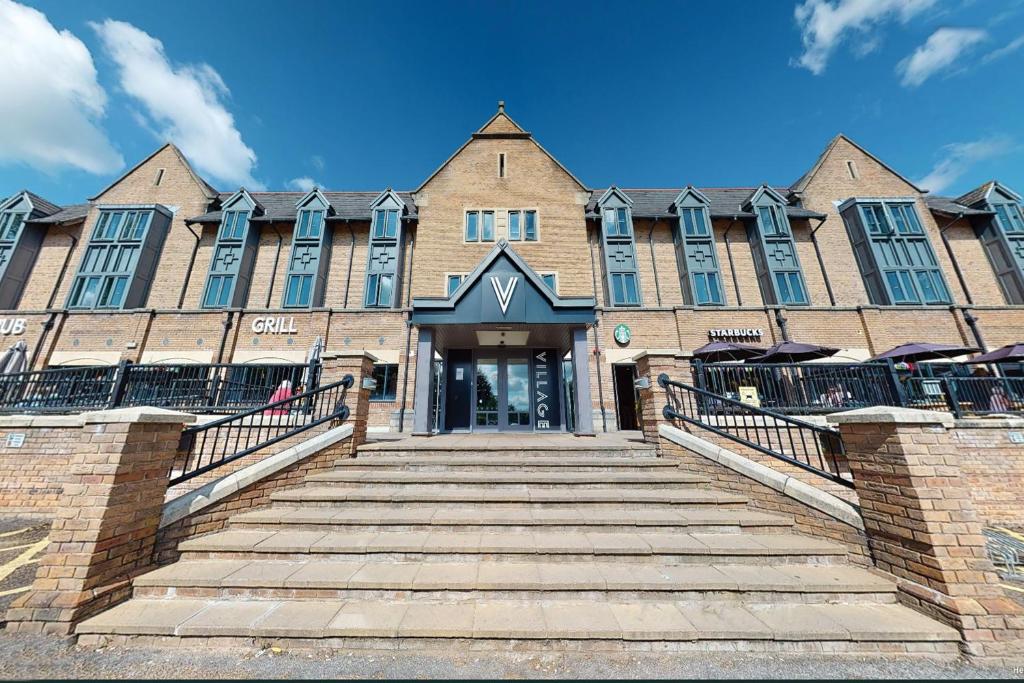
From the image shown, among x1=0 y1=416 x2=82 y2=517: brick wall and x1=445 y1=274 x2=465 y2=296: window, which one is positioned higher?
x1=445 y1=274 x2=465 y2=296: window

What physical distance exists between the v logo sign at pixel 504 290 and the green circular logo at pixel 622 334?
22.4 feet

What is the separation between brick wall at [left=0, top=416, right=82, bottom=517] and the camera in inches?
262

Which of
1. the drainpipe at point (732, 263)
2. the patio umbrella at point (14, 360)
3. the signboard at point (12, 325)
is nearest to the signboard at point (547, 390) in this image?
the drainpipe at point (732, 263)

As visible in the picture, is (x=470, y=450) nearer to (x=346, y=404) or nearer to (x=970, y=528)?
(x=346, y=404)

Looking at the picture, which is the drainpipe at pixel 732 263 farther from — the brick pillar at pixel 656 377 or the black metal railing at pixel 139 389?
the black metal railing at pixel 139 389

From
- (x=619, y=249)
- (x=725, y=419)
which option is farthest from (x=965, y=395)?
(x=619, y=249)

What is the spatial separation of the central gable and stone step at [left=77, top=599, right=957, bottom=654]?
6373mm

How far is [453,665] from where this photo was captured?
2492mm

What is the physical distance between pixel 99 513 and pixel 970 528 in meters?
→ 7.91

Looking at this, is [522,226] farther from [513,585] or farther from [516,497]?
[513,585]

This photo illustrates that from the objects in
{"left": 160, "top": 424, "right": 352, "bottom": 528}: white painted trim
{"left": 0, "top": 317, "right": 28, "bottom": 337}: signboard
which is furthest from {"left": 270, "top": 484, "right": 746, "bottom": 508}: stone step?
{"left": 0, "top": 317, "right": 28, "bottom": 337}: signboard

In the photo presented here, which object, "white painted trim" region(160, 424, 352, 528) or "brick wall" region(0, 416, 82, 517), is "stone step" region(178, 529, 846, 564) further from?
"brick wall" region(0, 416, 82, 517)

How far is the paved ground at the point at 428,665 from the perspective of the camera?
241 centimetres

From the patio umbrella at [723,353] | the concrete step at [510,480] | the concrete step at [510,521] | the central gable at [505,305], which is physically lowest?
the concrete step at [510,521]
